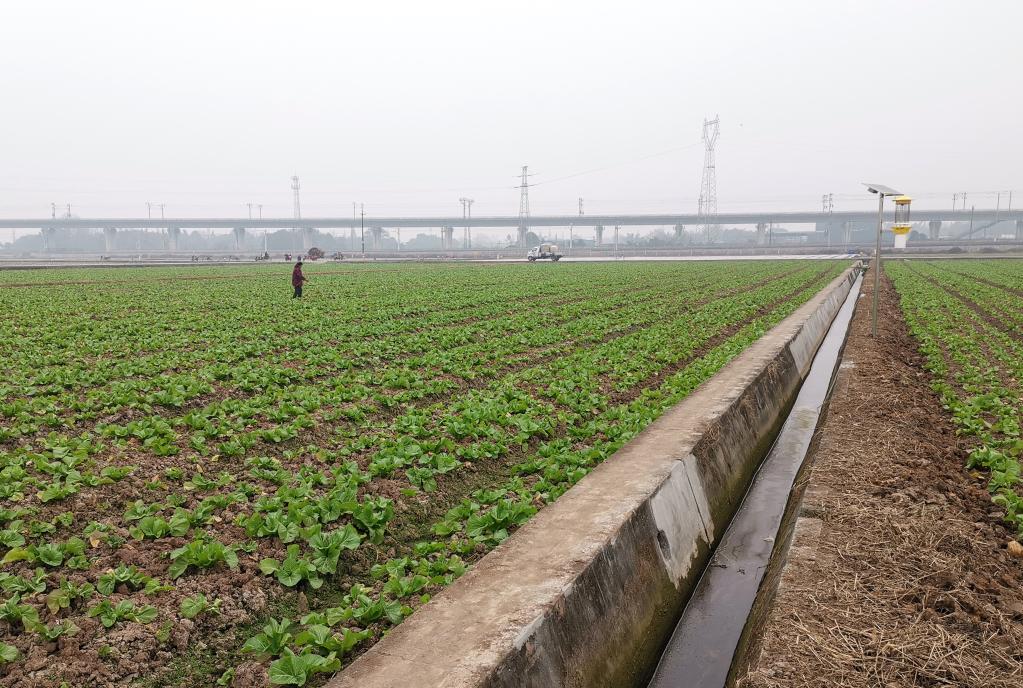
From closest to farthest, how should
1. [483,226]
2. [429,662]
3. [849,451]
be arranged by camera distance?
1. [429,662]
2. [849,451]
3. [483,226]

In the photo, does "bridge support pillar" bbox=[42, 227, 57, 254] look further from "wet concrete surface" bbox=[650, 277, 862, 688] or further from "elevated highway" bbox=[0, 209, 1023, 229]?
"wet concrete surface" bbox=[650, 277, 862, 688]

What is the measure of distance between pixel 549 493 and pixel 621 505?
3.76 ft

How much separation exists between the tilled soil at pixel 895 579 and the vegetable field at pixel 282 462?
808 mm

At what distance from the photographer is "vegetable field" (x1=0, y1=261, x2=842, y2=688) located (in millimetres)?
4844

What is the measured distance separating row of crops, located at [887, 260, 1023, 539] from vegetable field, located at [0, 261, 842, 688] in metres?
0.08

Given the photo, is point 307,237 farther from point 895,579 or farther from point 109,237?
point 895,579

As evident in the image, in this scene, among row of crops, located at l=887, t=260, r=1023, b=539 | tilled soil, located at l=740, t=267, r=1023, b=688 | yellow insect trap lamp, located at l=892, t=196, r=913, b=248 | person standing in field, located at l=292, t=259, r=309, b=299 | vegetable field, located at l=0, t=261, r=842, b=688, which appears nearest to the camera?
tilled soil, located at l=740, t=267, r=1023, b=688

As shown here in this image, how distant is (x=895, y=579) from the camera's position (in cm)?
527

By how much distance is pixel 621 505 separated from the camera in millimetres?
6410

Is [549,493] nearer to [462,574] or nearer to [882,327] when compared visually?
[462,574]

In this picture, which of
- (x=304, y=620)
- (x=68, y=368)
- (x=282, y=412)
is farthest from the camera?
(x=68, y=368)

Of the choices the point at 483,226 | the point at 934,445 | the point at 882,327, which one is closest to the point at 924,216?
the point at 483,226

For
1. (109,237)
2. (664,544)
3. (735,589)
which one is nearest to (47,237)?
(109,237)

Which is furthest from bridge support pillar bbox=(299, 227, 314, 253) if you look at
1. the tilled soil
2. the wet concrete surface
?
the tilled soil
